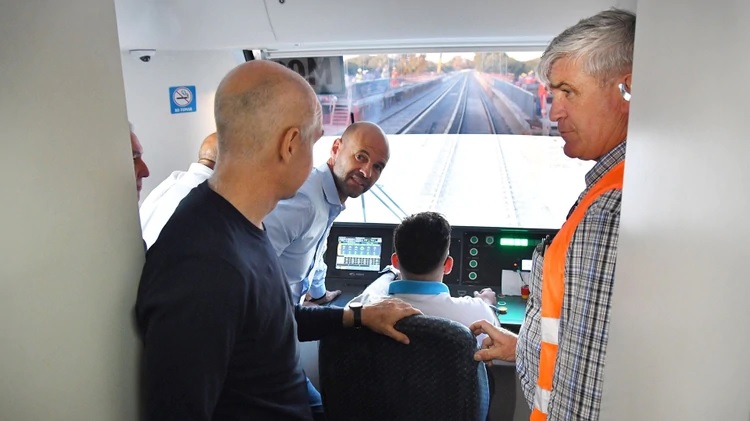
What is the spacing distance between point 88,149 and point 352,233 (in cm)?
278

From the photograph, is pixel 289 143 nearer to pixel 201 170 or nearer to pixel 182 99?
pixel 201 170

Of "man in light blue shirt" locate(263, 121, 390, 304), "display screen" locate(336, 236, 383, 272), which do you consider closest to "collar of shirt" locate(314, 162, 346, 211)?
"man in light blue shirt" locate(263, 121, 390, 304)

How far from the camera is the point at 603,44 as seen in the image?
4.48 ft

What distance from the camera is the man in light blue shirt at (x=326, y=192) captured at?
8.49ft

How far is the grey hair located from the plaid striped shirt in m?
0.30

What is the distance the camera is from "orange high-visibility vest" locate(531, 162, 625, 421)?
1.37 metres

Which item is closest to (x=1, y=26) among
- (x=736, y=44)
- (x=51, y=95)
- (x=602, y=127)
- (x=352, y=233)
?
(x=51, y=95)

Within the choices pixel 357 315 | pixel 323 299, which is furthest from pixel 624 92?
pixel 323 299

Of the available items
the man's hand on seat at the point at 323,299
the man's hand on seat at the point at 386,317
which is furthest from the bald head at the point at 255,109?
the man's hand on seat at the point at 323,299

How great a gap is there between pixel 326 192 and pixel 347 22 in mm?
769

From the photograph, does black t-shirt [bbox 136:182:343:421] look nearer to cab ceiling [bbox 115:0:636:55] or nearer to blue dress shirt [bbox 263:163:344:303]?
blue dress shirt [bbox 263:163:344:303]

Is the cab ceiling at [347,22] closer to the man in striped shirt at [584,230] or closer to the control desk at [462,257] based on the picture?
the man in striped shirt at [584,230]

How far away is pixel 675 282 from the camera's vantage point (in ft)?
2.09

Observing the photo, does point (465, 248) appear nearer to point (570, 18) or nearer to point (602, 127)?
point (570, 18)
